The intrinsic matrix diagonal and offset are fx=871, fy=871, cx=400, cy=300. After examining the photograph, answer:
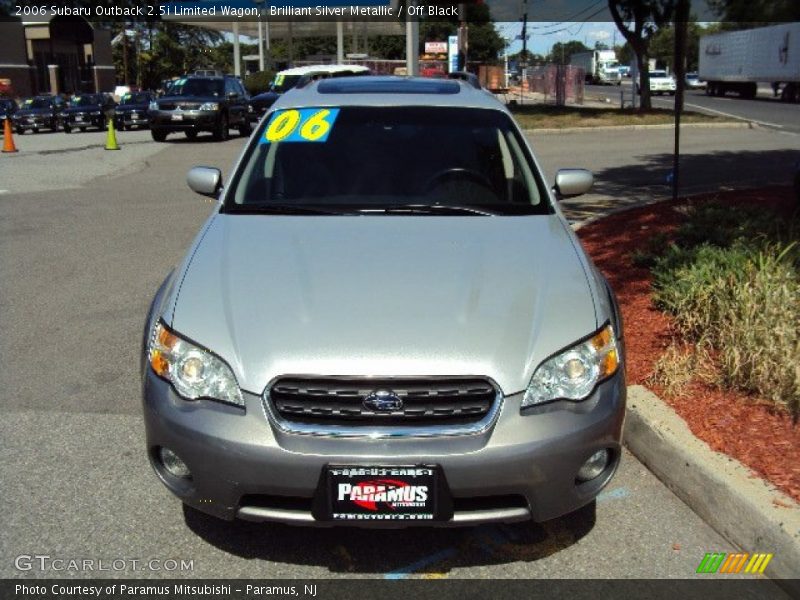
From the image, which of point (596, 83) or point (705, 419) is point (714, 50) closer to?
point (596, 83)

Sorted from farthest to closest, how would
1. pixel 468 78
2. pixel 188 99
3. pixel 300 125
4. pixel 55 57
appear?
pixel 55 57
pixel 188 99
pixel 468 78
pixel 300 125

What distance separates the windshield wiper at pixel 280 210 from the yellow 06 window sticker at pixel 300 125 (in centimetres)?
58

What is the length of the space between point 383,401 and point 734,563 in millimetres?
1578

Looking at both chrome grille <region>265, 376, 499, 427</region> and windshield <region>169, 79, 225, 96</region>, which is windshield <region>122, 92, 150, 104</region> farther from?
chrome grille <region>265, 376, 499, 427</region>

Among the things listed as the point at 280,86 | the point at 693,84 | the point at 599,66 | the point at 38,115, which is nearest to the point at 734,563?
the point at 280,86

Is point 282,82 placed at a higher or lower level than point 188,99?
higher

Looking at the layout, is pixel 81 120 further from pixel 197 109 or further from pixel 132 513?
pixel 132 513

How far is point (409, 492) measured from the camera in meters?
2.95

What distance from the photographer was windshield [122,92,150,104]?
31044 millimetres

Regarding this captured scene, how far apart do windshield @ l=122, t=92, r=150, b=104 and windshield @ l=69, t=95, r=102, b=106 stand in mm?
1239

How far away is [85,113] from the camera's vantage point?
3092 cm

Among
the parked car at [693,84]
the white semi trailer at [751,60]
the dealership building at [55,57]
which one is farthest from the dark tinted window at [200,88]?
the parked car at [693,84]

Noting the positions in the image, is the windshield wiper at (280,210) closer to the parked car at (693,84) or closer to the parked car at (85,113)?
the parked car at (85,113)

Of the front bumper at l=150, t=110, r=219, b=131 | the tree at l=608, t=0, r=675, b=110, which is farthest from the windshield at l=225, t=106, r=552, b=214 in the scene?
the tree at l=608, t=0, r=675, b=110
